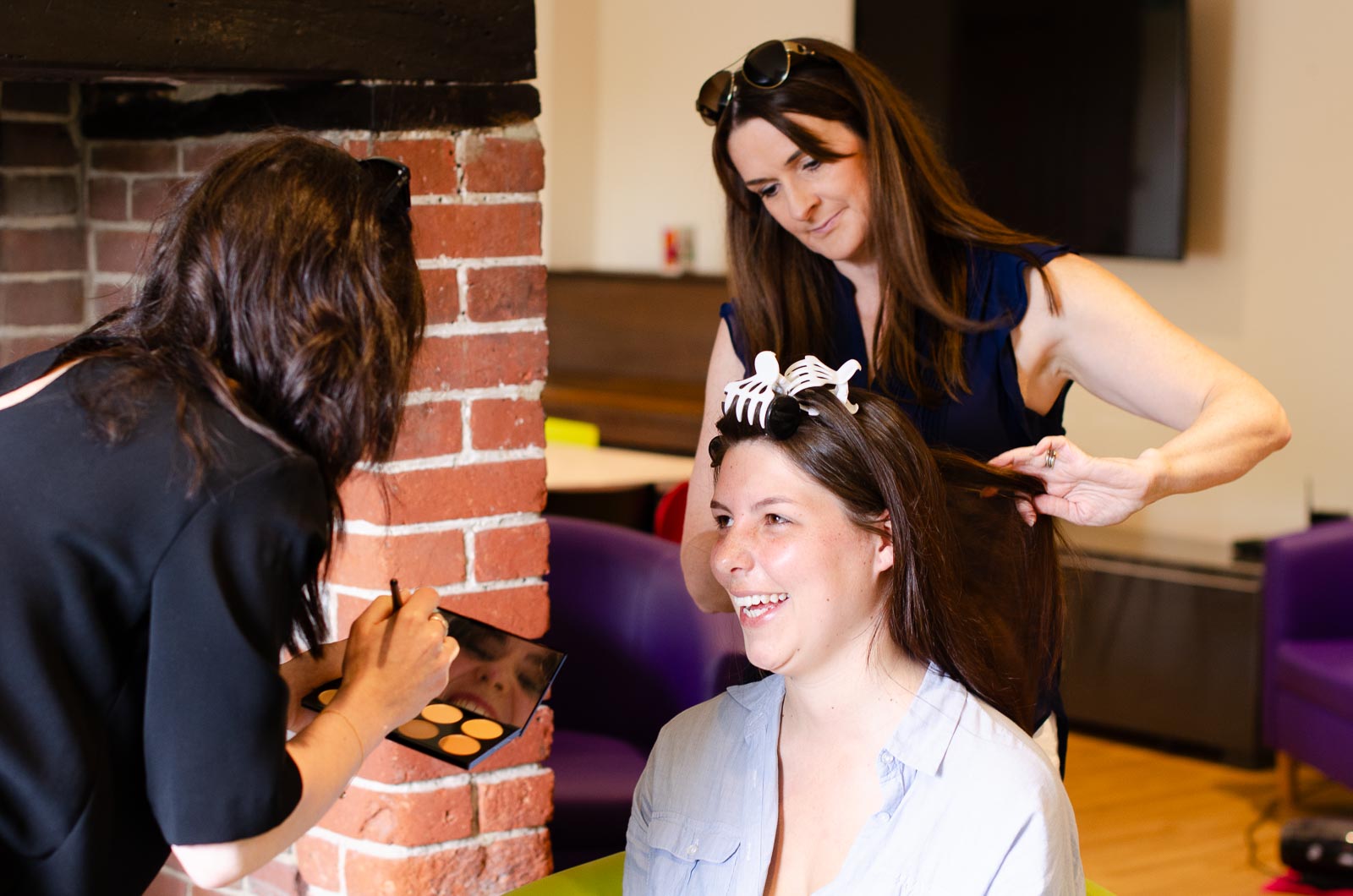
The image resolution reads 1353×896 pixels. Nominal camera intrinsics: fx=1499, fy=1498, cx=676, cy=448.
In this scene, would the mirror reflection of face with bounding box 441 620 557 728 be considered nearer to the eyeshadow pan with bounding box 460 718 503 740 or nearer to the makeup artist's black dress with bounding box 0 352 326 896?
the eyeshadow pan with bounding box 460 718 503 740

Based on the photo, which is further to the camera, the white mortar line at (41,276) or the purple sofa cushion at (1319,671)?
the purple sofa cushion at (1319,671)

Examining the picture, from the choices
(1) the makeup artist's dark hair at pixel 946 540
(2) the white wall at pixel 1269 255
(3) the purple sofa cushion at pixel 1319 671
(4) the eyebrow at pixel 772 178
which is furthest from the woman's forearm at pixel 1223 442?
(2) the white wall at pixel 1269 255

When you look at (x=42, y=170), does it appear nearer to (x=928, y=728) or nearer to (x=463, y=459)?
(x=463, y=459)

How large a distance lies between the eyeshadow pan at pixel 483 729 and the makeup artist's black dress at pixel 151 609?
388 millimetres

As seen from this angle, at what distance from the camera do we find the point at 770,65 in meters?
1.82

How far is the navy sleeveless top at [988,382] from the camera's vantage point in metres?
1.86

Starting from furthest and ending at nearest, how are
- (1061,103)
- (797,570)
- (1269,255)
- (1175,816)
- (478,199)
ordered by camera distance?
1. (1061,103)
2. (1269,255)
3. (1175,816)
4. (478,199)
5. (797,570)

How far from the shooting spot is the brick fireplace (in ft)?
6.23

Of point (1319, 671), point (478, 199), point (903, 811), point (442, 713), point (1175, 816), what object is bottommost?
point (1175, 816)

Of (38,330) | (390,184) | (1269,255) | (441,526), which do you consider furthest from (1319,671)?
(390,184)

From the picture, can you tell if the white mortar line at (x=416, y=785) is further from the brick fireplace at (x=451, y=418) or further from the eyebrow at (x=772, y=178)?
the eyebrow at (x=772, y=178)

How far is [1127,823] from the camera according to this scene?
3926 millimetres

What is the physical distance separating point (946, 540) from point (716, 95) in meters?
0.64

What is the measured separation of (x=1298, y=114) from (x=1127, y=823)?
2.17m
